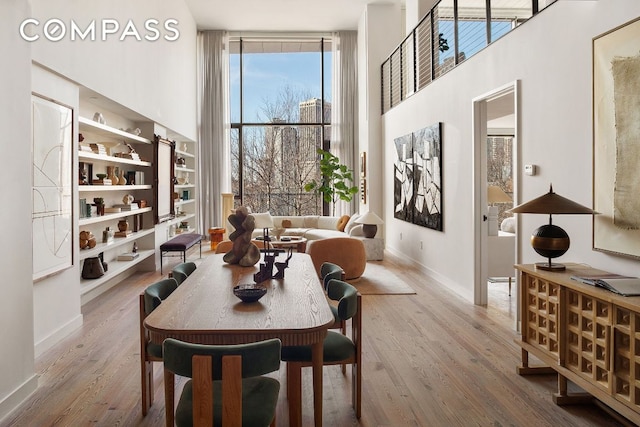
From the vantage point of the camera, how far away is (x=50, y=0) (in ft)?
14.3

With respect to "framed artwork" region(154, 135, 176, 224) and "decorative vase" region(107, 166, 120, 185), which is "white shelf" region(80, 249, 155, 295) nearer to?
"framed artwork" region(154, 135, 176, 224)

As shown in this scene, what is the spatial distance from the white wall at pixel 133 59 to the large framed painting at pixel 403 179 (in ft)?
13.3

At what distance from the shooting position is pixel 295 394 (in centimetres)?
239

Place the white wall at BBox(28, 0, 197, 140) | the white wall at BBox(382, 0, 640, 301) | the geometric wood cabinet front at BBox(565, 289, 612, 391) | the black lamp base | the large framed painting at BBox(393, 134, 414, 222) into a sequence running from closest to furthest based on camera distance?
the geometric wood cabinet front at BBox(565, 289, 612, 391) < the black lamp base < the white wall at BBox(382, 0, 640, 301) < the white wall at BBox(28, 0, 197, 140) < the large framed painting at BBox(393, 134, 414, 222)

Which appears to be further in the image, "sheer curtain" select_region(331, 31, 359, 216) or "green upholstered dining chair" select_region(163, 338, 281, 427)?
"sheer curtain" select_region(331, 31, 359, 216)

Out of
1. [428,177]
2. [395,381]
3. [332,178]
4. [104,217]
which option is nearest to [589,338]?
[395,381]

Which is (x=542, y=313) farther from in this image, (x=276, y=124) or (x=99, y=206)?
(x=276, y=124)

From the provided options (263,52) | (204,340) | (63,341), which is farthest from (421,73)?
(204,340)

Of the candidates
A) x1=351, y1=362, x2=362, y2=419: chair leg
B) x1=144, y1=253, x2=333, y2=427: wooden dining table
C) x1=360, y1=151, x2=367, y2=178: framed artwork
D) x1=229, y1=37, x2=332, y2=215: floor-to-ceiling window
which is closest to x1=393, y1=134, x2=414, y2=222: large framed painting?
x1=360, y1=151, x2=367, y2=178: framed artwork

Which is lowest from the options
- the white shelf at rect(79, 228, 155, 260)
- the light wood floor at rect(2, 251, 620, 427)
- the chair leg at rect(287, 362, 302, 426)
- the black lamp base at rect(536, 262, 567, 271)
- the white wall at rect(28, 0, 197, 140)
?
the light wood floor at rect(2, 251, 620, 427)

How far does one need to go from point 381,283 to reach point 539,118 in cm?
320

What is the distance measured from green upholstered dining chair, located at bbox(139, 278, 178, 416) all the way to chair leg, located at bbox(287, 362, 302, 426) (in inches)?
29.0

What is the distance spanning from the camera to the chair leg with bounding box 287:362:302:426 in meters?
2.36

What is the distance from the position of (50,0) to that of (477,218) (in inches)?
183
